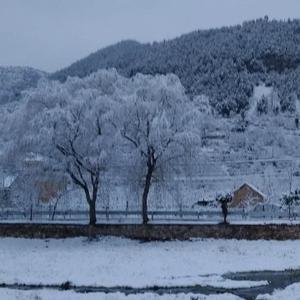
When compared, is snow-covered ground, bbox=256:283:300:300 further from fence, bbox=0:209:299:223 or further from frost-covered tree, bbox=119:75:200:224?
fence, bbox=0:209:299:223

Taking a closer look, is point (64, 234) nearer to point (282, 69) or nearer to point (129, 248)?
point (129, 248)

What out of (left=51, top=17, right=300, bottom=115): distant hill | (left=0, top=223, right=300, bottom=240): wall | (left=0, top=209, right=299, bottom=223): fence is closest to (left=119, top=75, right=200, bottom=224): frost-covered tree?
(left=0, top=223, right=300, bottom=240): wall

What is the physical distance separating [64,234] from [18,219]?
8264mm

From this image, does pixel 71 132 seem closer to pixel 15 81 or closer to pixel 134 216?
pixel 134 216

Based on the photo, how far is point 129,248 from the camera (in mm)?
39094

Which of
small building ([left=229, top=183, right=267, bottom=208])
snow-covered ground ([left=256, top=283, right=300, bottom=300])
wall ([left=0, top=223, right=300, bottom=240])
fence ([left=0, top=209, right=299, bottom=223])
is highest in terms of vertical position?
small building ([left=229, top=183, right=267, bottom=208])

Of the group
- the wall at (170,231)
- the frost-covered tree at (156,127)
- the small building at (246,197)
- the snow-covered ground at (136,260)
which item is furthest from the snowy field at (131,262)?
the small building at (246,197)

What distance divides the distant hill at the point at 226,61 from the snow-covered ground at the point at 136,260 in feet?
296

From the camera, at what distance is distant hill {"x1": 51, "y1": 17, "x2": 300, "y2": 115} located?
450 feet

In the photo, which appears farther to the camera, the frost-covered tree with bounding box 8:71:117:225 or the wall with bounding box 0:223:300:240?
the frost-covered tree with bounding box 8:71:117:225

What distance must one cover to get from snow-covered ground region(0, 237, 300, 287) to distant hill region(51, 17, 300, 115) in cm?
9012

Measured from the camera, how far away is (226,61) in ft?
483

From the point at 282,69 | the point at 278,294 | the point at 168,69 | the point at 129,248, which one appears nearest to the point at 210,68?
the point at 168,69

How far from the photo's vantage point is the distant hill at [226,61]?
137250mm
